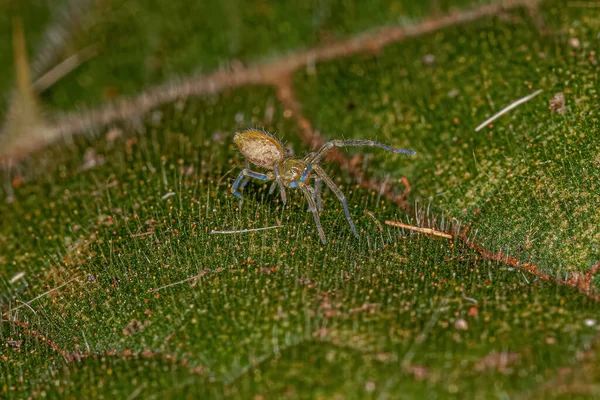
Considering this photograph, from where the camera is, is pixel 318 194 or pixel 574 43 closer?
pixel 318 194

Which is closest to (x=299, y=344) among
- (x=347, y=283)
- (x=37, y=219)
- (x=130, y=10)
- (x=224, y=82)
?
(x=347, y=283)

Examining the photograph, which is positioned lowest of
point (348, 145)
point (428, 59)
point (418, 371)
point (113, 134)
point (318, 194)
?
point (418, 371)

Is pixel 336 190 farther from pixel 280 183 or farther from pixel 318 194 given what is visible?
pixel 280 183

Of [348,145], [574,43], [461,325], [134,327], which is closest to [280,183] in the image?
[348,145]

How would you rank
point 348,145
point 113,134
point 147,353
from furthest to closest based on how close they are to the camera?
point 113,134
point 348,145
point 147,353

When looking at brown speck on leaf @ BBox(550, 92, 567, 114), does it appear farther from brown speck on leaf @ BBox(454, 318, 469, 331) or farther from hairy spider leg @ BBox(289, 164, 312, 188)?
brown speck on leaf @ BBox(454, 318, 469, 331)

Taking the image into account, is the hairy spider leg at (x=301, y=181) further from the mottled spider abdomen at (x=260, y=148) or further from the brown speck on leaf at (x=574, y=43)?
the brown speck on leaf at (x=574, y=43)

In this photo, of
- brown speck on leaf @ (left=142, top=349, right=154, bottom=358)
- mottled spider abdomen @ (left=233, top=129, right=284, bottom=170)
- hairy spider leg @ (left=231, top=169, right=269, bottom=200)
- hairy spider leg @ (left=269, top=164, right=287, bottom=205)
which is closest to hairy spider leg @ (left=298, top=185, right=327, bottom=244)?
hairy spider leg @ (left=269, top=164, right=287, bottom=205)
